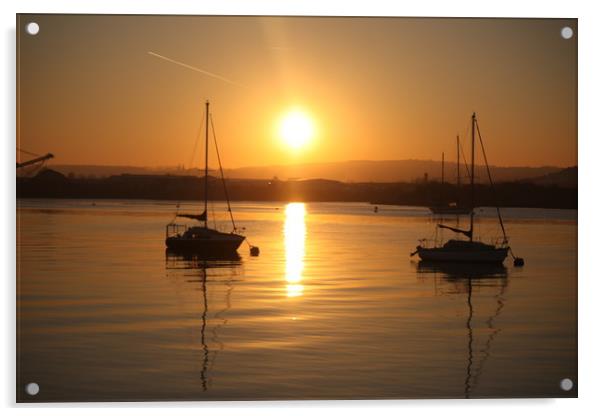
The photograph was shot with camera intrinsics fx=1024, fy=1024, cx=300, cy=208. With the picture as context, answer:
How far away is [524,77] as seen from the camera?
675 centimetres

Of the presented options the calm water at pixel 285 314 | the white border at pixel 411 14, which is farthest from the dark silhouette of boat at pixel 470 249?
the white border at pixel 411 14

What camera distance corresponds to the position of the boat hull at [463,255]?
270 inches

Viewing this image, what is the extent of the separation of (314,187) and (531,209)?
1454 millimetres

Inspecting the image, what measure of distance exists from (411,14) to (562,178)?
4.72 feet

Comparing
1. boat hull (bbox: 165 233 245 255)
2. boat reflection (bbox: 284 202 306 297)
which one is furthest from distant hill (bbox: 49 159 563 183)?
boat hull (bbox: 165 233 245 255)

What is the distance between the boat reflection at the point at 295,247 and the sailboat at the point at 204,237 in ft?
1.22

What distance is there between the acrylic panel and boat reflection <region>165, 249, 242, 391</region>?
0.07ft

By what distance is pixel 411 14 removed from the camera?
6566 mm

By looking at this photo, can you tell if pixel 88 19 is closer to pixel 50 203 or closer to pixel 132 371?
pixel 50 203

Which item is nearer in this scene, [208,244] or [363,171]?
[363,171]

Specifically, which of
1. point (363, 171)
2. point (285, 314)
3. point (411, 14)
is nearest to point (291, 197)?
point (363, 171)

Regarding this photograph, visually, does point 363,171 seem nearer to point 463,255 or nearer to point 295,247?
point 295,247

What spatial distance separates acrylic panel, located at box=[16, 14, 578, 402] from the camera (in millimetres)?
6287

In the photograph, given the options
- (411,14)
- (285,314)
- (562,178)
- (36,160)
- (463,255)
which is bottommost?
(285,314)
